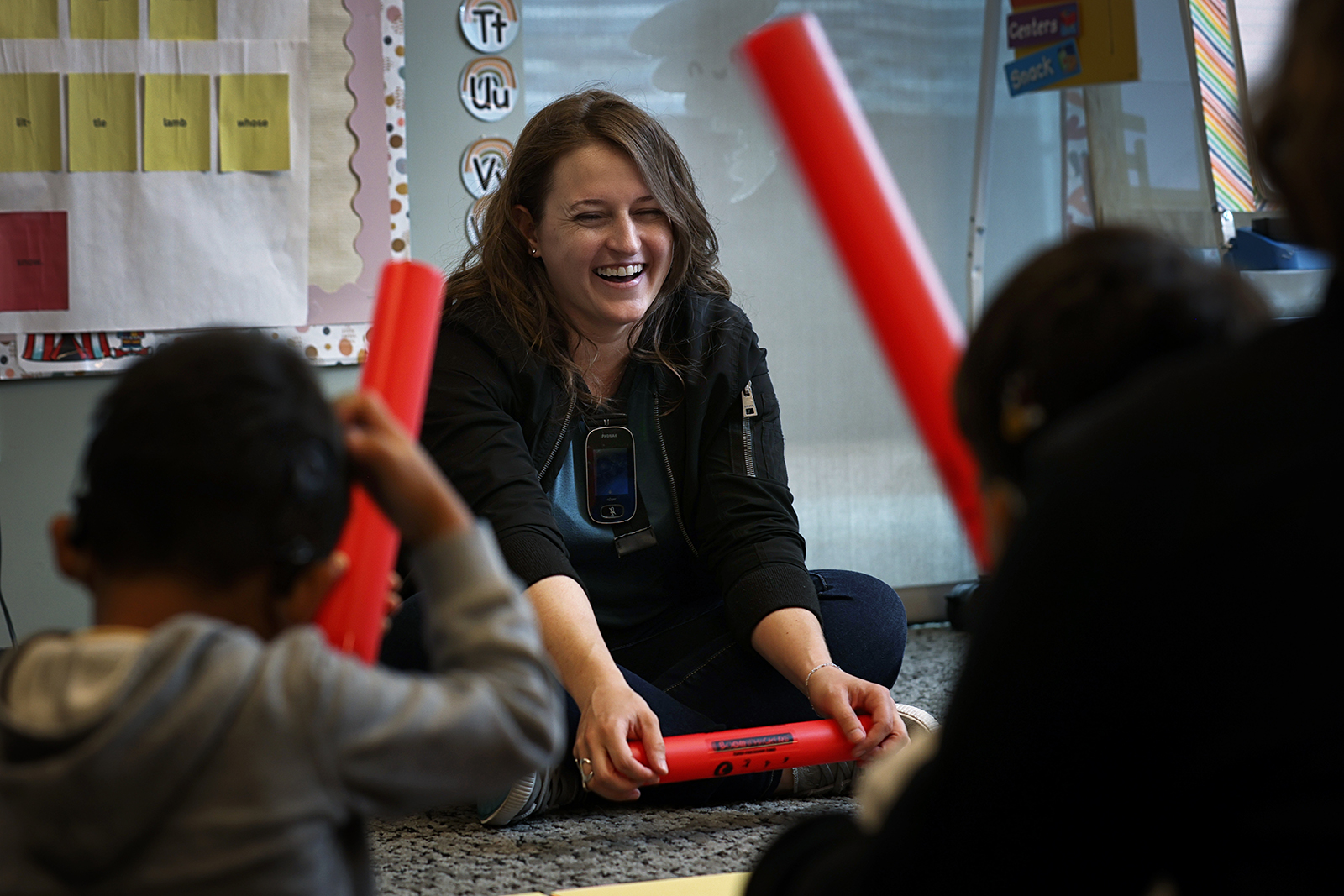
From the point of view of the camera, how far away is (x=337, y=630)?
1.78 ft

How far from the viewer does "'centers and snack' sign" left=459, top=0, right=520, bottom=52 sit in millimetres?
2121

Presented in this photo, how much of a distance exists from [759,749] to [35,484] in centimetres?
138

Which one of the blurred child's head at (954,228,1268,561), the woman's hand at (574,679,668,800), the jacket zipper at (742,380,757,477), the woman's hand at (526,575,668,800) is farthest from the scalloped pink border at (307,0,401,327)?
the blurred child's head at (954,228,1268,561)

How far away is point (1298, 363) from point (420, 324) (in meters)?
0.38

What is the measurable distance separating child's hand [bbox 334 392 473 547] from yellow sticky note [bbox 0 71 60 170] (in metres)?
1.74

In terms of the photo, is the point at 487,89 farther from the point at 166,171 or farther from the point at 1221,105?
the point at 1221,105

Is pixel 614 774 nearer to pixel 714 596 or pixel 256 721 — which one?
pixel 714 596

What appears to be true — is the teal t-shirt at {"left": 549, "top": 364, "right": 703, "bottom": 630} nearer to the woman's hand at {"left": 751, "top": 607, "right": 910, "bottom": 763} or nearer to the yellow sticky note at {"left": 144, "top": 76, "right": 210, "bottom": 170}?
the woman's hand at {"left": 751, "top": 607, "right": 910, "bottom": 763}

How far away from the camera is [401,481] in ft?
1.73

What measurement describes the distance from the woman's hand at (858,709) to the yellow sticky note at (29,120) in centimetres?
155

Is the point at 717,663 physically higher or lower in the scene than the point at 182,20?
lower

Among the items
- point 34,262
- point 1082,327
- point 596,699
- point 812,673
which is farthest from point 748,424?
point 34,262

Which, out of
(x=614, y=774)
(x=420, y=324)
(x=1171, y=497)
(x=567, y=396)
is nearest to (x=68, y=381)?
(x=567, y=396)

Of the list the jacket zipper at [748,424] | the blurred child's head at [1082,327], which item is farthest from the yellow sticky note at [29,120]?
the blurred child's head at [1082,327]
